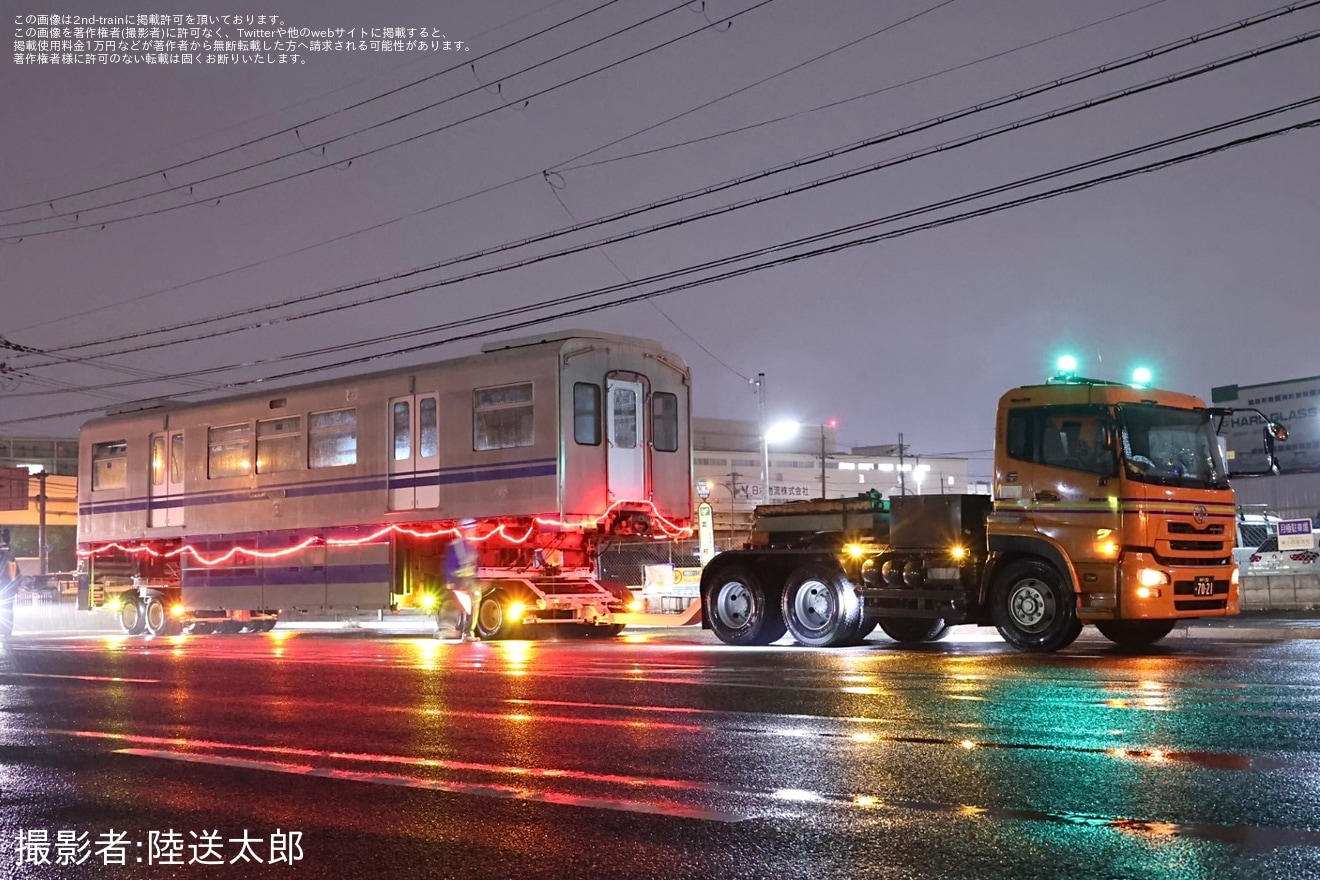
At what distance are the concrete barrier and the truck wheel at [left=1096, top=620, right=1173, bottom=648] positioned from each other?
366 inches

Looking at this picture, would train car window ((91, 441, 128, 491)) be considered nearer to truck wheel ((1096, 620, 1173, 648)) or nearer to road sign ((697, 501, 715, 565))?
road sign ((697, 501, 715, 565))

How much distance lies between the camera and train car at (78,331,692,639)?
2025 centimetres

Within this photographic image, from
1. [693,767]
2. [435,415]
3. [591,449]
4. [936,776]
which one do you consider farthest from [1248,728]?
[435,415]

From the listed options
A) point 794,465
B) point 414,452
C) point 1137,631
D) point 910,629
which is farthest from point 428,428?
point 794,465

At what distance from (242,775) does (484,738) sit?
1.65 m

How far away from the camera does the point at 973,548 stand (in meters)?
16.1

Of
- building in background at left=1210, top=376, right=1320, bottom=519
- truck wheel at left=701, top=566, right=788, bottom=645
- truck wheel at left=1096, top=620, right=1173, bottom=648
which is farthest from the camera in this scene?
building in background at left=1210, top=376, right=1320, bottom=519

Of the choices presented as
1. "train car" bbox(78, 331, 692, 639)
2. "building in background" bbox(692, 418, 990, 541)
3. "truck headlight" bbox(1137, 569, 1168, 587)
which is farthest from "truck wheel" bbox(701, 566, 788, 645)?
"building in background" bbox(692, 418, 990, 541)

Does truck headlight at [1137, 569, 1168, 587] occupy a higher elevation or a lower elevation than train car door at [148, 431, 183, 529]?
lower

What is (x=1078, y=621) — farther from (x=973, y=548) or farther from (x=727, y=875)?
(x=727, y=875)

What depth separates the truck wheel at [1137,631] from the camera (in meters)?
15.6

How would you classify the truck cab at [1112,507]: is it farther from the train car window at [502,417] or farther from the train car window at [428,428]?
the train car window at [428,428]

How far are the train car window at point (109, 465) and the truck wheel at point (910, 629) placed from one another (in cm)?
1755

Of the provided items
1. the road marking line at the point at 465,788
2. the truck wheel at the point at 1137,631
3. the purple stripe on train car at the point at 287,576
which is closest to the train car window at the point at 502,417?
the purple stripe on train car at the point at 287,576
